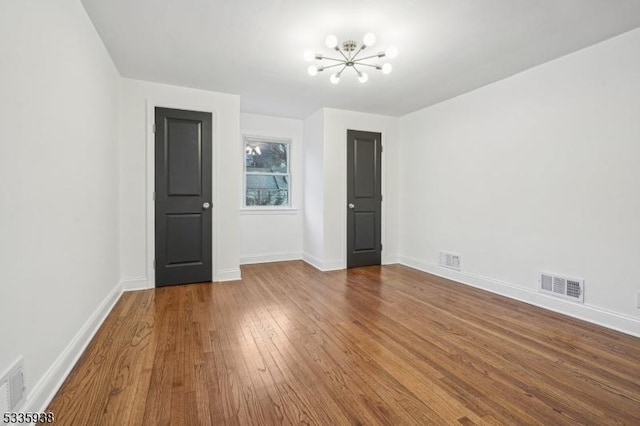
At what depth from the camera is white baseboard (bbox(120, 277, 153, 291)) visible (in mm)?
3504

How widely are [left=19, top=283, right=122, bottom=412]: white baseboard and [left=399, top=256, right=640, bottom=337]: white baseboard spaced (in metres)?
3.96

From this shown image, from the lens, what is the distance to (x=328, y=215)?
4668mm

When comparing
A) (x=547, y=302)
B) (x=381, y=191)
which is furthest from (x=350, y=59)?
(x=547, y=302)

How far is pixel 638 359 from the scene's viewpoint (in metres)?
2.04

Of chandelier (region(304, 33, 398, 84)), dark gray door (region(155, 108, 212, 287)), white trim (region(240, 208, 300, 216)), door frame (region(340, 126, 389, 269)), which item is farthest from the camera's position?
white trim (region(240, 208, 300, 216))

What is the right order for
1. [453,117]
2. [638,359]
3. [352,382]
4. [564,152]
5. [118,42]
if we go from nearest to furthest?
1. [352,382]
2. [638,359]
3. [118,42]
4. [564,152]
5. [453,117]

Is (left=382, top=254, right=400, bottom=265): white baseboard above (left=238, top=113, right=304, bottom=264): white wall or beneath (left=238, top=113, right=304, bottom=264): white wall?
beneath

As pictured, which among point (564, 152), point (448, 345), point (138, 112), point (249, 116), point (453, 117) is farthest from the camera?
point (249, 116)

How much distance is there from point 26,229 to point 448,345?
104 inches

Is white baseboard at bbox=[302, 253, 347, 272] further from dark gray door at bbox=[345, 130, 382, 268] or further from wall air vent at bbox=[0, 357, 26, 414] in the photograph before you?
wall air vent at bbox=[0, 357, 26, 414]

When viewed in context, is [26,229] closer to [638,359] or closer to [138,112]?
[138,112]

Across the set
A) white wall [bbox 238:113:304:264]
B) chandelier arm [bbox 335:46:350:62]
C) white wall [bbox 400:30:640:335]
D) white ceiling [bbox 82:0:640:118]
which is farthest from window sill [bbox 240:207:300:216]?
chandelier arm [bbox 335:46:350:62]

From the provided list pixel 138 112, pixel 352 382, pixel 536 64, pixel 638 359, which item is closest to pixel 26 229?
pixel 352 382

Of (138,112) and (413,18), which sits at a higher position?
(413,18)
